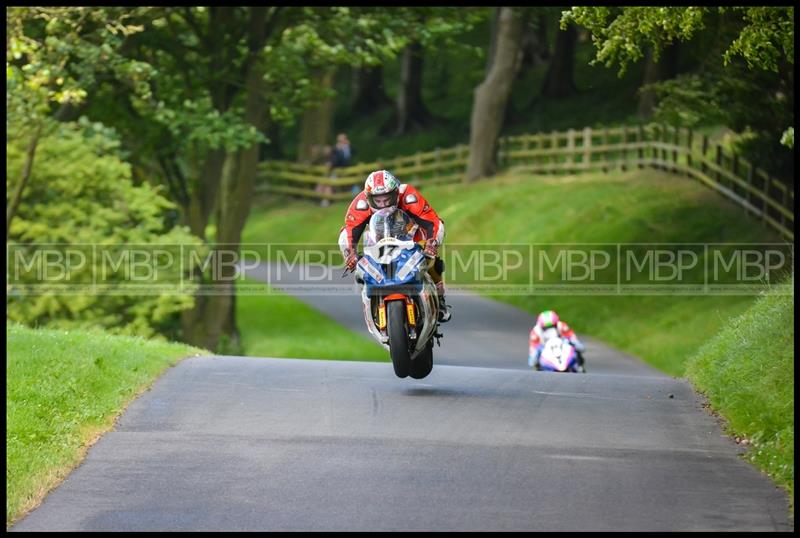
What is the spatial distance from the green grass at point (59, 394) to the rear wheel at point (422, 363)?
271 centimetres

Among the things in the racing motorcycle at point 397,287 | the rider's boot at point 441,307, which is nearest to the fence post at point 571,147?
the rider's boot at point 441,307

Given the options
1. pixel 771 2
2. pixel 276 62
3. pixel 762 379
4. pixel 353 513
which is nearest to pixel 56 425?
pixel 353 513

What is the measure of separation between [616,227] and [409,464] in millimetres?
26491

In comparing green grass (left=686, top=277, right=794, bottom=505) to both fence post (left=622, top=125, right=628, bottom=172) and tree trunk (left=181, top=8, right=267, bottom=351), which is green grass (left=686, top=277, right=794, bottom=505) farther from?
fence post (left=622, top=125, right=628, bottom=172)

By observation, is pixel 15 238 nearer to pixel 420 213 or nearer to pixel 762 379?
pixel 420 213

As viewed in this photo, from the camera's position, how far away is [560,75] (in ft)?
186

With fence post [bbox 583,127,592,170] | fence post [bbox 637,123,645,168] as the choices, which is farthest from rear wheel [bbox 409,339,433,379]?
fence post [bbox 583,127,592,170]

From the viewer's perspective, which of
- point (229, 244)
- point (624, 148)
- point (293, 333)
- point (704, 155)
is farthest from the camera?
point (624, 148)

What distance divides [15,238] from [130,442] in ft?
56.7

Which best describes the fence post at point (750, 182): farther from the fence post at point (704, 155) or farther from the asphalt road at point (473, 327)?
the asphalt road at point (473, 327)

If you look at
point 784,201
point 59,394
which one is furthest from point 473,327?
point 59,394

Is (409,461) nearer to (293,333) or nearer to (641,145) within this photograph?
(293,333)

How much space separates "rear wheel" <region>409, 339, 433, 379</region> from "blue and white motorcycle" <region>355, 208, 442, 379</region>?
0.35 metres

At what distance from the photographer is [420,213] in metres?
15.0
